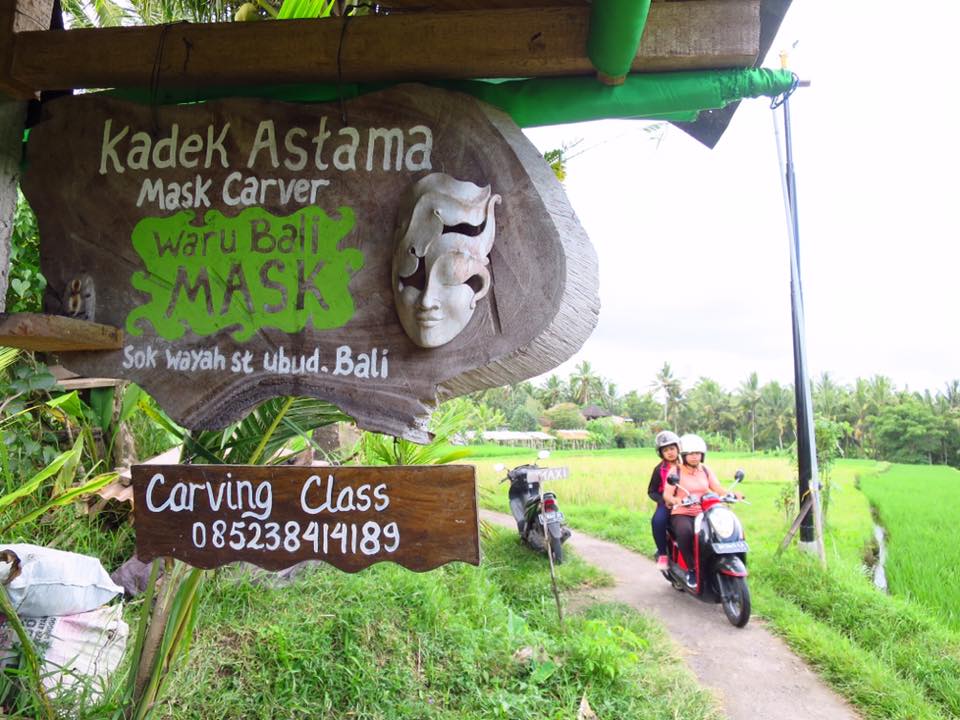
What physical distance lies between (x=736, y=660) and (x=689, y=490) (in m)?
1.11

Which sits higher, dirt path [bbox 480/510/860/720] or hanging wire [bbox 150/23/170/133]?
hanging wire [bbox 150/23/170/133]

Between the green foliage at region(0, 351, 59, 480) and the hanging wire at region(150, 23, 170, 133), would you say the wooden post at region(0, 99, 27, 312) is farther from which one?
the green foliage at region(0, 351, 59, 480)

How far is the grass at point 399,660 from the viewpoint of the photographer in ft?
8.53

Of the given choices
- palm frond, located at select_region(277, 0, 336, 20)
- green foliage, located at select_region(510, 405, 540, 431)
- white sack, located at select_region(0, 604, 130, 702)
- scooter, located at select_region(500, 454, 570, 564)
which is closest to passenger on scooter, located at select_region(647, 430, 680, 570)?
scooter, located at select_region(500, 454, 570, 564)

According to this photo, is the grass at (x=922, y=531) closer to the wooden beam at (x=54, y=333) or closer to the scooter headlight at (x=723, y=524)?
the scooter headlight at (x=723, y=524)

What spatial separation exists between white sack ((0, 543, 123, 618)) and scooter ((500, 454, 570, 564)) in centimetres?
318

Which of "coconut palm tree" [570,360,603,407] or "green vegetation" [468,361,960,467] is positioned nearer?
"green vegetation" [468,361,960,467]

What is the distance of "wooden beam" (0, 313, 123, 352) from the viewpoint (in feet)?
3.18

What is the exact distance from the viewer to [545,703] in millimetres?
2949

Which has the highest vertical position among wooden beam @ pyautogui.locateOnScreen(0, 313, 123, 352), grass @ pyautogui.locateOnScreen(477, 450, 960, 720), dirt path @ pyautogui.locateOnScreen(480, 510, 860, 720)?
wooden beam @ pyautogui.locateOnScreen(0, 313, 123, 352)

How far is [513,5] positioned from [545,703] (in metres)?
2.97

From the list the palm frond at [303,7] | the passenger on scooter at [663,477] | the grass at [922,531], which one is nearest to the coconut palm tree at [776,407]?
the grass at [922,531]

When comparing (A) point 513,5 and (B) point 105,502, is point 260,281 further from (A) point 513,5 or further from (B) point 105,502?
(B) point 105,502

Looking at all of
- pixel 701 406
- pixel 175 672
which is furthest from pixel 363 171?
pixel 701 406
